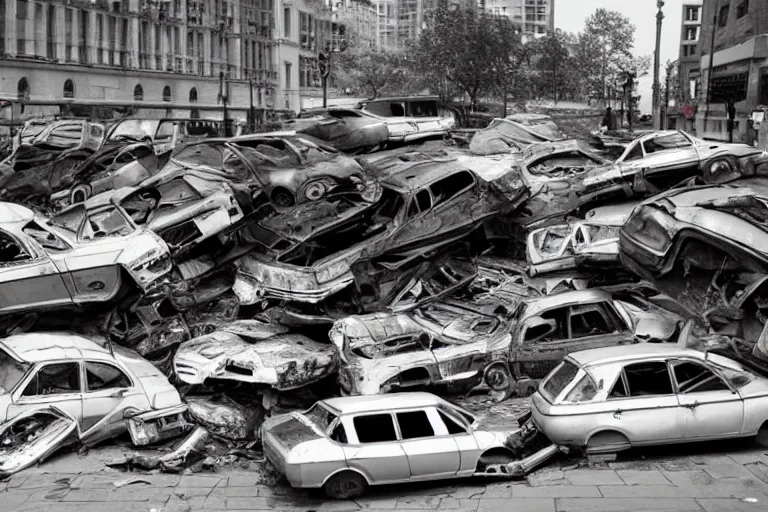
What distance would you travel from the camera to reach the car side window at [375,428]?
924cm

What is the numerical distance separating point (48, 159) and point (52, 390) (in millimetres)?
12804

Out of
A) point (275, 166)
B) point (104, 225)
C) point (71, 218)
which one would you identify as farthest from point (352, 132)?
point (104, 225)

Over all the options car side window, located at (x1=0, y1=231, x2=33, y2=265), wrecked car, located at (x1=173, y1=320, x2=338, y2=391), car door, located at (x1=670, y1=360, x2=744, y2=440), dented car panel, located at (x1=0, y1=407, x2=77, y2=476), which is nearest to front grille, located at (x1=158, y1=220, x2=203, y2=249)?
car side window, located at (x1=0, y1=231, x2=33, y2=265)

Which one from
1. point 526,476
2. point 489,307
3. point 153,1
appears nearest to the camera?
point 526,476

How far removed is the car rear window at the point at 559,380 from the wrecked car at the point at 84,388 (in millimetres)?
4356

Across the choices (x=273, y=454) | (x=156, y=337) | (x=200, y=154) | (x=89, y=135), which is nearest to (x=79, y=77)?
(x=89, y=135)

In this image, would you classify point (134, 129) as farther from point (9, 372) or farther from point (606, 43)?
point (606, 43)

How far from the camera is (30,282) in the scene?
12.5m

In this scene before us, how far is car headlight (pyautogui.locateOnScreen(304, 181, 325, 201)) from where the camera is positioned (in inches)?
627

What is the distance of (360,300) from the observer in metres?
13.6

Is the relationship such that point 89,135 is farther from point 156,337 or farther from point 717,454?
point 717,454

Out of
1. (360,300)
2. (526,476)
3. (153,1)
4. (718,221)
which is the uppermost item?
(153,1)

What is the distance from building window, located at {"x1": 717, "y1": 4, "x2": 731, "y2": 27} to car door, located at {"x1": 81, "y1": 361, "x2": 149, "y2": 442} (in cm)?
4979

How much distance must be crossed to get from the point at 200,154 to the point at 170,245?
3294 mm
